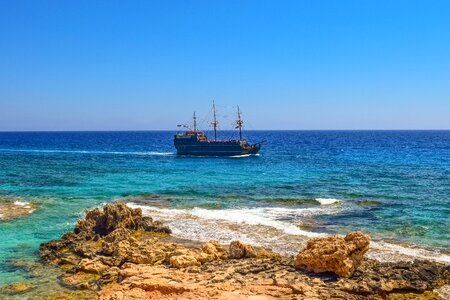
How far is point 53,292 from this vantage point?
18.5m

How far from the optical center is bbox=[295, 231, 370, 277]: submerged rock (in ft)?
62.4

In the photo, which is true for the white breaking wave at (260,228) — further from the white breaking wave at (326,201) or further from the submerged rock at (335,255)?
the submerged rock at (335,255)

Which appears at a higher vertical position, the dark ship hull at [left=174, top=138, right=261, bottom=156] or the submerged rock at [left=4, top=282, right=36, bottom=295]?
the dark ship hull at [left=174, top=138, right=261, bottom=156]

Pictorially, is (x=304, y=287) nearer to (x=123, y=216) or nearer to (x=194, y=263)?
(x=194, y=263)

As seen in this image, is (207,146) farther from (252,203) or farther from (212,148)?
(252,203)

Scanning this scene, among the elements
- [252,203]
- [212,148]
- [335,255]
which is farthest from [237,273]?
[212,148]

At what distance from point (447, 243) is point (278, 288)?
1394cm

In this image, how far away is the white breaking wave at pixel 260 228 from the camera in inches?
973

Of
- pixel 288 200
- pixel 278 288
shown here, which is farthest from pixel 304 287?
pixel 288 200

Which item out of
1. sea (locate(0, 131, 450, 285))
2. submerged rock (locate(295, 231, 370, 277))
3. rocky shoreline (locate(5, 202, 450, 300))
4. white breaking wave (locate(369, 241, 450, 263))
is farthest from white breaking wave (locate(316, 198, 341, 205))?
submerged rock (locate(295, 231, 370, 277))

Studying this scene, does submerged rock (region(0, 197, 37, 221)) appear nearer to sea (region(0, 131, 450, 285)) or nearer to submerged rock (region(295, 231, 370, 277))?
sea (region(0, 131, 450, 285))

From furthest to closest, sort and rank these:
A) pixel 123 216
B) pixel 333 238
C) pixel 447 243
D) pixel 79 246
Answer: pixel 123 216, pixel 447 243, pixel 79 246, pixel 333 238

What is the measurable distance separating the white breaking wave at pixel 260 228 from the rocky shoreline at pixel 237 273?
303 centimetres

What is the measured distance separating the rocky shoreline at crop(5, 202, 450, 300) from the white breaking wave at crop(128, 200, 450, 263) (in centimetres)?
303
